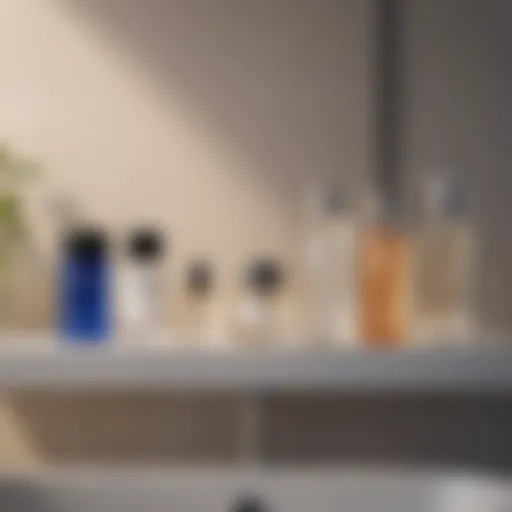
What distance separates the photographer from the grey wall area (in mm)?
1119

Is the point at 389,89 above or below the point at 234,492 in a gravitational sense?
above

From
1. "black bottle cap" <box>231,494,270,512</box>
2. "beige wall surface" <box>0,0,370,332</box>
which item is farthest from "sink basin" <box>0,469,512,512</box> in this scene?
"beige wall surface" <box>0,0,370,332</box>

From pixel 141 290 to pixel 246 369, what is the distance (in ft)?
0.56

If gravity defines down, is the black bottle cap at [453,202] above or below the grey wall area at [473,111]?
below

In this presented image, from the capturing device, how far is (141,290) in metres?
1.02

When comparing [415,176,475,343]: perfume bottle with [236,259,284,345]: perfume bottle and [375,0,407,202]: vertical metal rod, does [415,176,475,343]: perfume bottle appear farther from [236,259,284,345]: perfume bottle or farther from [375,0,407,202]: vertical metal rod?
[236,259,284,345]: perfume bottle

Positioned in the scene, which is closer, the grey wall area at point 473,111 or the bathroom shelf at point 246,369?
the bathroom shelf at point 246,369

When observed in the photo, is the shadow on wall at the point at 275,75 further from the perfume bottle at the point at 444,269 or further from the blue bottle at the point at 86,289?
the blue bottle at the point at 86,289

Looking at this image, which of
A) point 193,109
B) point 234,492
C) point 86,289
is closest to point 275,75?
point 193,109

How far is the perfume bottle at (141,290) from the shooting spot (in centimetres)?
101

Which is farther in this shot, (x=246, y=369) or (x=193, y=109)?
(x=193, y=109)

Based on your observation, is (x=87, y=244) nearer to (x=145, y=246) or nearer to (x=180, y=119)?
(x=145, y=246)

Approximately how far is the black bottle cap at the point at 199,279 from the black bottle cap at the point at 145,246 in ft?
0.15

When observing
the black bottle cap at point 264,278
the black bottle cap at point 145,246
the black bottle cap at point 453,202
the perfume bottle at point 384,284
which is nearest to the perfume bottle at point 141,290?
the black bottle cap at point 145,246
